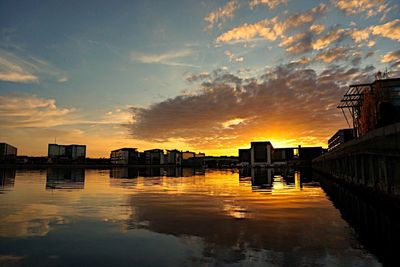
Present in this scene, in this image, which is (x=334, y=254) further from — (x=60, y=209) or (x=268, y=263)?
(x=60, y=209)

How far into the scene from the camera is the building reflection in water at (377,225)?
1312 cm

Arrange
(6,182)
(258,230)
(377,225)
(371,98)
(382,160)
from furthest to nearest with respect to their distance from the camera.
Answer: (371,98) → (6,182) → (382,160) → (377,225) → (258,230)

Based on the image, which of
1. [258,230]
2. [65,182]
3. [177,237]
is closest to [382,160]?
[258,230]

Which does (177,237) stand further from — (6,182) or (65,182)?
(6,182)

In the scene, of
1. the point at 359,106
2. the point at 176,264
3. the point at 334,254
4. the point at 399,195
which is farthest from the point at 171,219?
the point at 359,106

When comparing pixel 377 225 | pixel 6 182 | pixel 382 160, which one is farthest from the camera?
pixel 6 182

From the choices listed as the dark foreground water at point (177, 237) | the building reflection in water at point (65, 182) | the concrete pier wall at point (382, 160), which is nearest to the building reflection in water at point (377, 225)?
the dark foreground water at point (177, 237)

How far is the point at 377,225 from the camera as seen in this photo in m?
18.6

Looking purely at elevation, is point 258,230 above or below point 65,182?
below

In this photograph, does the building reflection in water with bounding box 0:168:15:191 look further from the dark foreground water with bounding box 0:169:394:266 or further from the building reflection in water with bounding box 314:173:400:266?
the building reflection in water with bounding box 314:173:400:266

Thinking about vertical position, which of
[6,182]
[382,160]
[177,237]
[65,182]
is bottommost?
[177,237]

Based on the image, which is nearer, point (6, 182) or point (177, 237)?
point (177, 237)

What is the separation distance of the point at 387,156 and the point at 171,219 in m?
18.0

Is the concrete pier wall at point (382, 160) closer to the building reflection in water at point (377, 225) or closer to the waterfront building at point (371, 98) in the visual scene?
the building reflection in water at point (377, 225)
